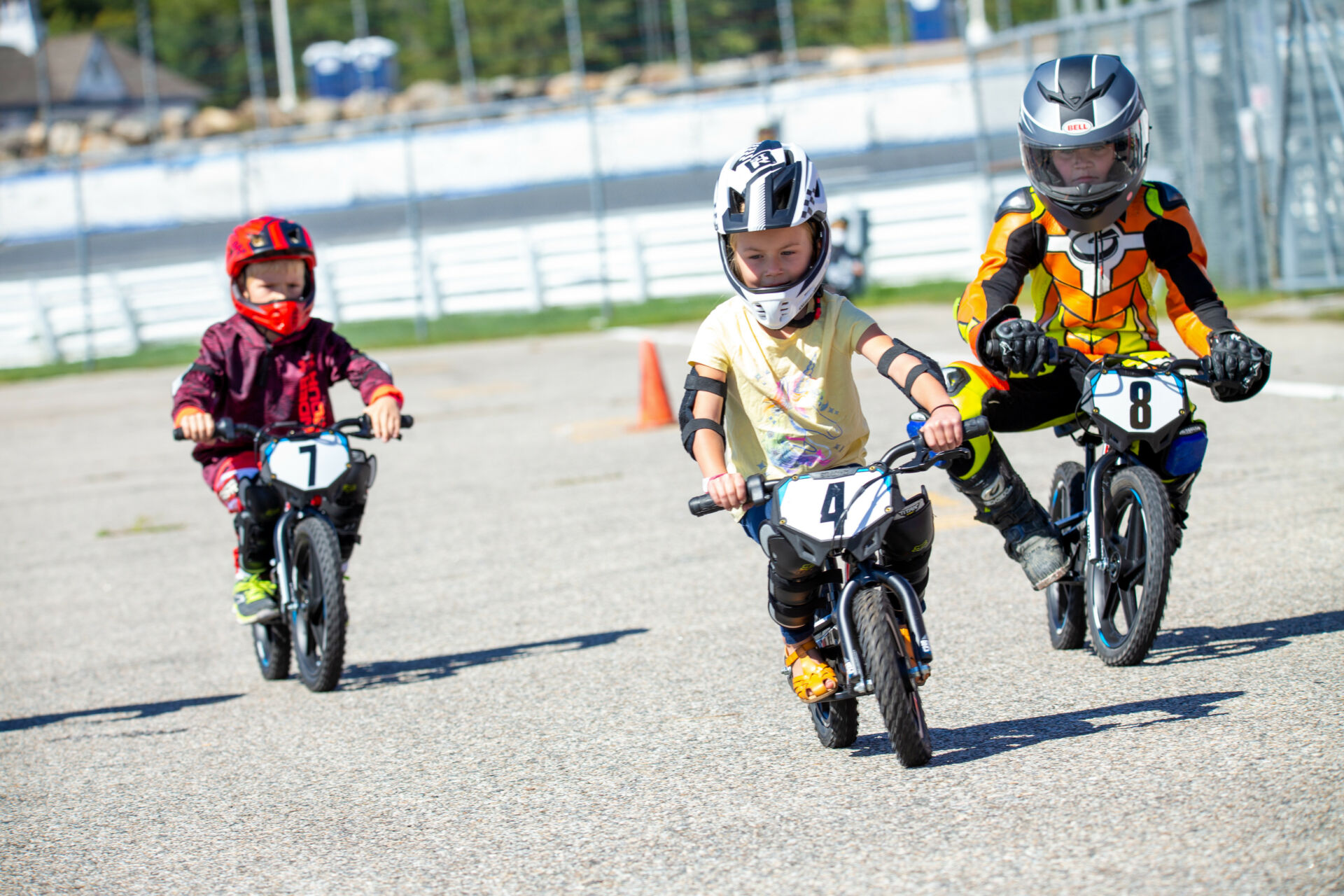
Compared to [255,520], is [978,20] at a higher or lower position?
higher

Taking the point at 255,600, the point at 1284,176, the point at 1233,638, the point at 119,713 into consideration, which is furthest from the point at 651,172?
the point at 1233,638

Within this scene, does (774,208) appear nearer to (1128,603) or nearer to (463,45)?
(1128,603)

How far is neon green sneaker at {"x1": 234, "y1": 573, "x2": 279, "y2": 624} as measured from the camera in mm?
6586

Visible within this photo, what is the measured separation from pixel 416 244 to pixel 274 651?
60.4 feet

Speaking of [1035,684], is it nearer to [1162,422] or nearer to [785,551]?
[1162,422]

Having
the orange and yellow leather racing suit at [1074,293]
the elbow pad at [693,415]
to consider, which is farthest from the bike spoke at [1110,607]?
the elbow pad at [693,415]

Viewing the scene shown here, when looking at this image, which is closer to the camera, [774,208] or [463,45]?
[774,208]

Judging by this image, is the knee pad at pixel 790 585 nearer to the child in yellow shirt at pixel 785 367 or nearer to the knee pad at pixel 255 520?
the child in yellow shirt at pixel 785 367

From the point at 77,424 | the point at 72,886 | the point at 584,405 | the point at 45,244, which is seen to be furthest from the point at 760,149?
the point at 45,244

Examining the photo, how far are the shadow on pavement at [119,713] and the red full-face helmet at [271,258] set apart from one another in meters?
1.54

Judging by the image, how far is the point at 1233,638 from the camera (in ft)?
18.3

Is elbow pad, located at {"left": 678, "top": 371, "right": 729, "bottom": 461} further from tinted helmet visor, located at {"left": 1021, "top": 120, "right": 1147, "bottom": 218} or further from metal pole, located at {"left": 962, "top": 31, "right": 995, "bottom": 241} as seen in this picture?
metal pole, located at {"left": 962, "top": 31, "right": 995, "bottom": 241}

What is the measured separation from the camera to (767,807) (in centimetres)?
429

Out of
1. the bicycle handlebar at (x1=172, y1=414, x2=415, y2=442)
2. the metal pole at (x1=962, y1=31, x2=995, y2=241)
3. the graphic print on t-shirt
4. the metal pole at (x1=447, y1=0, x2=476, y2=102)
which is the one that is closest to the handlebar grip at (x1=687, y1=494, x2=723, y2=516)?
the graphic print on t-shirt
